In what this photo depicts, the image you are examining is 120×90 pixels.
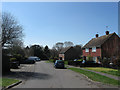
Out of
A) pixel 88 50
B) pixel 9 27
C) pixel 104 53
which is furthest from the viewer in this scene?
pixel 88 50

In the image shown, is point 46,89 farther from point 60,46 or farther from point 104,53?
point 60,46

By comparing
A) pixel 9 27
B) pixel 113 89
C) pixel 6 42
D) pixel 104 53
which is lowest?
pixel 113 89

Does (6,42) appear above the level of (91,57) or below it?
above

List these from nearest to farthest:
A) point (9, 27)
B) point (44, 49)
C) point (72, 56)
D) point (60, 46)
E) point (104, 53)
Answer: point (9, 27), point (104, 53), point (72, 56), point (60, 46), point (44, 49)

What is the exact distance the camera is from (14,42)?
1214 inches

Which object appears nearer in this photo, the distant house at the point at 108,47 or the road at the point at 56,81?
the road at the point at 56,81

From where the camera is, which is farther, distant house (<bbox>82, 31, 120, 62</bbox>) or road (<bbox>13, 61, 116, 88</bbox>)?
distant house (<bbox>82, 31, 120, 62</bbox>)

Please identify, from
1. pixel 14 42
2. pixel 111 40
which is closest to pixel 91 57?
pixel 111 40

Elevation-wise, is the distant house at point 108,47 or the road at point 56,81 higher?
the distant house at point 108,47

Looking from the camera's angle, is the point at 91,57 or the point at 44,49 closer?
the point at 91,57

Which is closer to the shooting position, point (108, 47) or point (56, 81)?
point (56, 81)

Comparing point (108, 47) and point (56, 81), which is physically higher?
point (108, 47)

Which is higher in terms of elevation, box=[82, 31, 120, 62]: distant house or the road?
box=[82, 31, 120, 62]: distant house

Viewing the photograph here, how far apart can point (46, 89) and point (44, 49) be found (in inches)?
3266
